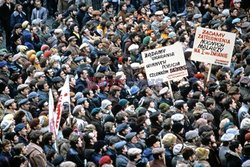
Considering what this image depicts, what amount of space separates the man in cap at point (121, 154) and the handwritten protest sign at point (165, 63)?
423 centimetres

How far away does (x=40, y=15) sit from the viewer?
92.5ft

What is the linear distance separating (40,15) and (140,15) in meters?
3.29

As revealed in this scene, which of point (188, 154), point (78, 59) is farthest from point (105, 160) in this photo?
point (78, 59)

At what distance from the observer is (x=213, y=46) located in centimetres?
2175

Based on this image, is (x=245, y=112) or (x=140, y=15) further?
(x=140, y=15)

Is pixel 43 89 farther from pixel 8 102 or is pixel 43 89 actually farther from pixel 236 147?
pixel 236 147

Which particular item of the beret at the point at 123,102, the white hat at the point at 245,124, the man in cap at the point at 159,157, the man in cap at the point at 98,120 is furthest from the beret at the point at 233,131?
the beret at the point at 123,102

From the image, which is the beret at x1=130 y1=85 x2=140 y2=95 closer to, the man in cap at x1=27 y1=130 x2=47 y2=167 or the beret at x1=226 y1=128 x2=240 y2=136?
the beret at x1=226 y1=128 x2=240 y2=136

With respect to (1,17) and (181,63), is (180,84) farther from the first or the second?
(1,17)

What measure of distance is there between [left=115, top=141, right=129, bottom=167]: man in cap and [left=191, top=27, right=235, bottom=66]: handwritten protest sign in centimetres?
550

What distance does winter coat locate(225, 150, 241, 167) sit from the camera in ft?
52.1

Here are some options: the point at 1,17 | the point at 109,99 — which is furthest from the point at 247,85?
the point at 1,17

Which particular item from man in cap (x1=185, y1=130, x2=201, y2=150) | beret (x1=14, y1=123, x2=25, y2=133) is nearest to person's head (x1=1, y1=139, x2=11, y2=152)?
beret (x1=14, y1=123, x2=25, y2=133)

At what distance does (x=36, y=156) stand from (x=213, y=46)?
702 centimetres
